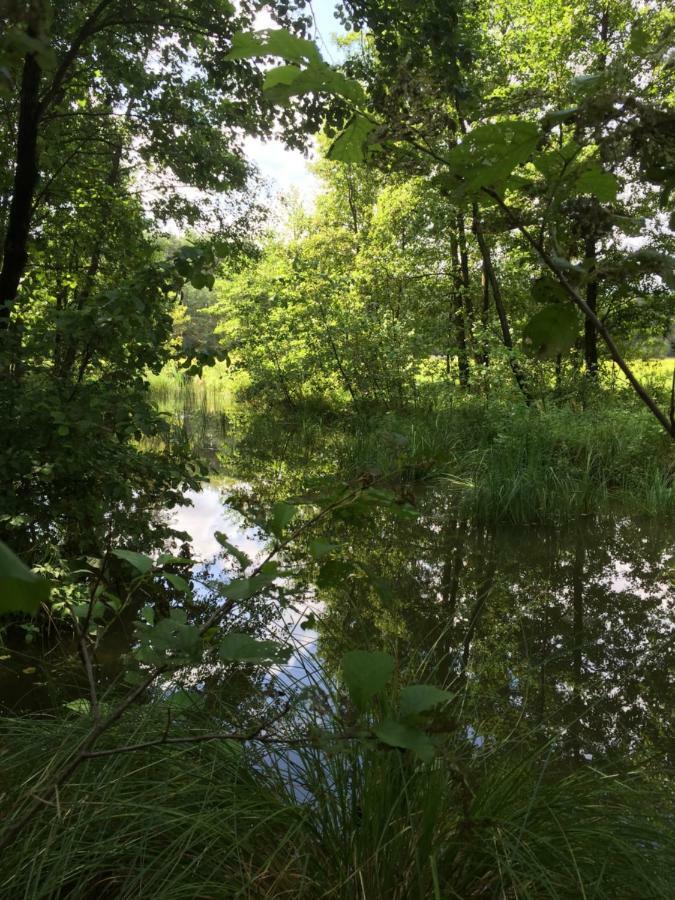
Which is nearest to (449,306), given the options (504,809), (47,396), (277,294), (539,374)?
(277,294)

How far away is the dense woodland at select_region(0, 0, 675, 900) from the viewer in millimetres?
732

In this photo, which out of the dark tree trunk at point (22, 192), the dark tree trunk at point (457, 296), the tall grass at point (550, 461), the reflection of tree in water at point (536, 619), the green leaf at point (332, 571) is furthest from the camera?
the dark tree trunk at point (457, 296)

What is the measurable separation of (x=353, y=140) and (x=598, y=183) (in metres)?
0.31

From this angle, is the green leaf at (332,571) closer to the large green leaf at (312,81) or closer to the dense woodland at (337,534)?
the dense woodland at (337,534)

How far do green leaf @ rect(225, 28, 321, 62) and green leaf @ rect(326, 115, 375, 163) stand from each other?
6.5 inches

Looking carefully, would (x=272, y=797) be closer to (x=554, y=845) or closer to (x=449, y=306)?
(x=554, y=845)

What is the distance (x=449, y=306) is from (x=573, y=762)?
13.4 metres

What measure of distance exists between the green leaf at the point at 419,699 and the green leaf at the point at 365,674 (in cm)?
8

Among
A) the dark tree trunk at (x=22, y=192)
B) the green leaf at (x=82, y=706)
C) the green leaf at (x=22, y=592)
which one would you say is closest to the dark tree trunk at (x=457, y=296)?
the dark tree trunk at (x=22, y=192)

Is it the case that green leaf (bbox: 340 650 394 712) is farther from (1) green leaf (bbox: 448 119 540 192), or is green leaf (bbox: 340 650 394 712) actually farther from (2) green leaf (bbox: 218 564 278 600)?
(1) green leaf (bbox: 448 119 540 192)

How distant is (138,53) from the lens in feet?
19.5

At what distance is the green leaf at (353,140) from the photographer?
2.52 feet

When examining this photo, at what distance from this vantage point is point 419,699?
0.82 meters

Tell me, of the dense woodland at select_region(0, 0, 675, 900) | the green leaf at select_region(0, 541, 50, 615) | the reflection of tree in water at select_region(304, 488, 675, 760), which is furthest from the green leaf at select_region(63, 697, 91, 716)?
the green leaf at select_region(0, 541, 50, 615)
